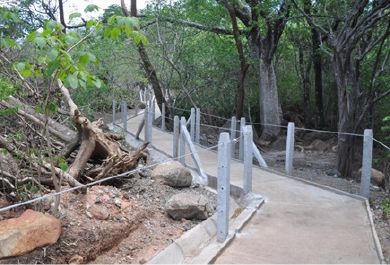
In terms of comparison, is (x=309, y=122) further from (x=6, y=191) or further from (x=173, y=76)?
(x=6, y=191)

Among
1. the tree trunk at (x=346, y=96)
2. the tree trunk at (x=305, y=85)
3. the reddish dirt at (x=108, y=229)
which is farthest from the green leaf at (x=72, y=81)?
the tree trunk at (x=305, y=85)

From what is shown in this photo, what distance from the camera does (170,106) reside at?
18062mm

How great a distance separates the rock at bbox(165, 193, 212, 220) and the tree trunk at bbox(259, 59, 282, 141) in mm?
9810

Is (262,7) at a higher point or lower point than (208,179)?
higher

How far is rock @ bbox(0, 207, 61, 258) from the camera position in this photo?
4363 mm

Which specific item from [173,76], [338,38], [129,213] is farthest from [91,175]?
[173,76]

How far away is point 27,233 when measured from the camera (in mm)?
4473

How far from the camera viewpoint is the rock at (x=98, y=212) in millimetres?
5520

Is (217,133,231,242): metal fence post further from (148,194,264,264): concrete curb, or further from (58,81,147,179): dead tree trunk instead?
(58,81,147,179): dead tree trunk

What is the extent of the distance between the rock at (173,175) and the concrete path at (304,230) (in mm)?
894

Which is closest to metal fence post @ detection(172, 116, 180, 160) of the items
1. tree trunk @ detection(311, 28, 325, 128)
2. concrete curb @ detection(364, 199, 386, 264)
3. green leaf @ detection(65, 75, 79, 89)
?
concrete curb @ detection(364, 199, 386, 264)

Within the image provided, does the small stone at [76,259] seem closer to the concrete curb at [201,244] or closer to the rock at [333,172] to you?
the concrete curb at [201,244]

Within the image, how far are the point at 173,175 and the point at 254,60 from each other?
368 inches

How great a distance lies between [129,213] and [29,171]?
1.36m
